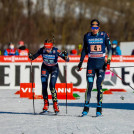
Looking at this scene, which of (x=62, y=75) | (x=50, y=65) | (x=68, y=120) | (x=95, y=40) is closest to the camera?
(x=68, y=120)

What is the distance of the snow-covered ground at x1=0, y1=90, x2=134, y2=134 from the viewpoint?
24.5 feet

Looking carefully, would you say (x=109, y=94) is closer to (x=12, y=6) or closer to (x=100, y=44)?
(x=100, y=44)

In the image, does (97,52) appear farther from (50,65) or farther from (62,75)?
(62,75)

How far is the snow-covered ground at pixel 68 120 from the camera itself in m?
7.46

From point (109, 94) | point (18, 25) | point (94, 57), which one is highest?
point (18, 25)

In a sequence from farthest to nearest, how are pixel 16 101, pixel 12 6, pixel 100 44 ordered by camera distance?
pixel 12 6 → pixel 16 101 → pixel 100 44

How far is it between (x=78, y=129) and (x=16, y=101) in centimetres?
530

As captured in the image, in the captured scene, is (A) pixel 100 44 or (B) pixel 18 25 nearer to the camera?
(A) pixel 100 44

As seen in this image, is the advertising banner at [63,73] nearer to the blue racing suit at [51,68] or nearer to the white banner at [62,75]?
the white banner at [62,75]

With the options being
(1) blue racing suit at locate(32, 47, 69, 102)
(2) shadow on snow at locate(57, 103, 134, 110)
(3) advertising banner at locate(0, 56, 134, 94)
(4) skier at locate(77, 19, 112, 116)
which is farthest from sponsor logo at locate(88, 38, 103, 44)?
(3) advertising banner at locate(0, 56, 134, 94)

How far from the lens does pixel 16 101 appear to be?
41.3ft

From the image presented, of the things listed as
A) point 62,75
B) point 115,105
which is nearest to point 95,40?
point 115,105

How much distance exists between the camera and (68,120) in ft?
28.5

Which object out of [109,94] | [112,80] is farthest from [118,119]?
[112,80]
